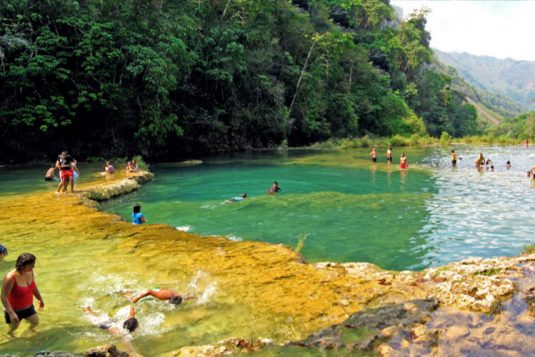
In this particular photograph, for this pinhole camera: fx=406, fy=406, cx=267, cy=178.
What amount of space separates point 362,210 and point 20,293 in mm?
13081

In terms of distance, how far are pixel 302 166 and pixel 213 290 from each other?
25.5 m

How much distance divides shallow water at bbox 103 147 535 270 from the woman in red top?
6.34m

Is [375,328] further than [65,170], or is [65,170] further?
[65,170]

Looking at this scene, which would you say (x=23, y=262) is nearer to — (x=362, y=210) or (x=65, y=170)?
(x=65, y=170)

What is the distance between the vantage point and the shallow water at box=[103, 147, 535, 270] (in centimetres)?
1191

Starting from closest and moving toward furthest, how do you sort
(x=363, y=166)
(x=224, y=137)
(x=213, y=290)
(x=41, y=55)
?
1. (x=213, y=290)
2. (x=41, y=55)
3. (x=363, y=166)
4. (x=224, y=137)

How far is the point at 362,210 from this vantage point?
16750mm

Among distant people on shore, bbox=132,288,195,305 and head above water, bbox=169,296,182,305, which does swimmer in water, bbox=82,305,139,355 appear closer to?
distant people on shore, bbox=132,288,195,305

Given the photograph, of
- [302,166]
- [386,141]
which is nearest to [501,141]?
[386,141]

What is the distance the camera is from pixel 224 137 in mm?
45719

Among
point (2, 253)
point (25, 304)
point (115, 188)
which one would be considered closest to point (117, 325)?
point (25, 304)

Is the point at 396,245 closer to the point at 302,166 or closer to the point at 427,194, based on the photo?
the point at 427,194

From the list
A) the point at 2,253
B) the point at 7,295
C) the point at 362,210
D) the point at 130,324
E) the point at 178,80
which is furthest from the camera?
the point at 178,80

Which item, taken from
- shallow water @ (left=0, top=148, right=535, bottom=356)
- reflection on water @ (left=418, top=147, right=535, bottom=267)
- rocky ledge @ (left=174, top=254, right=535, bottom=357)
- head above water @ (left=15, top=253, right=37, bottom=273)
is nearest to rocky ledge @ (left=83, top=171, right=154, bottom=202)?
shallow water @ (left=0, top=148, right=535, bottom=356)
